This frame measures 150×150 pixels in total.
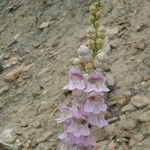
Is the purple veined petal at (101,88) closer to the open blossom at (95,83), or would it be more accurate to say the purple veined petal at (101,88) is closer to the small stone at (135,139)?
the open blossom at (95,83)

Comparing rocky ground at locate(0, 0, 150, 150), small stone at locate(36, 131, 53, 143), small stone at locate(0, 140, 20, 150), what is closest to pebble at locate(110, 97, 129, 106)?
rocky ground at locate(0, 0, 150, 150)

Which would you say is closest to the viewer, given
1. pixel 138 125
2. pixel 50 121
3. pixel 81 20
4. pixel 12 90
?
pixel 138 125

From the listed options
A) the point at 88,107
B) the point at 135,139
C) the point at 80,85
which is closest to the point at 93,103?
the point at 88,107

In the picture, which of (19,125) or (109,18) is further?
(109,18)

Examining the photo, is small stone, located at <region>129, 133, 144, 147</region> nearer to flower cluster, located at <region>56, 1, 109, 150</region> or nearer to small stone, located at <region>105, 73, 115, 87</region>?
small stone, located at <region>105, 73, 115, 87</region>

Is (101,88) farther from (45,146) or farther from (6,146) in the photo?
(6,146)

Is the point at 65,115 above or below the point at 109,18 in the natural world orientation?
above

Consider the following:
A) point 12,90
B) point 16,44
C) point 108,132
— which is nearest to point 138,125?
point 108,132

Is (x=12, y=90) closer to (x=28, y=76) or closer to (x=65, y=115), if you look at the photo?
(x=28, y=76)

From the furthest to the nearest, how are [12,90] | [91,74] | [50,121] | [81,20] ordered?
1. [81,20]
2. [12,90]
3. [50,121]
4. [91,74]

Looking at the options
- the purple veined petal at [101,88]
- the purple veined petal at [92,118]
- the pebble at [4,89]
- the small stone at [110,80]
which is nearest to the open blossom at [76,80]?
the purple veined petal at [101,88]
